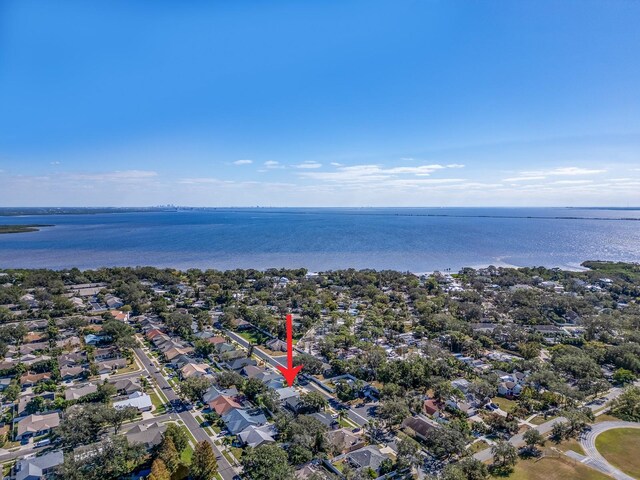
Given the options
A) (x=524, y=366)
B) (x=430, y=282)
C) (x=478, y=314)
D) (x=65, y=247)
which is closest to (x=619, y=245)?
(x=430, y=282)

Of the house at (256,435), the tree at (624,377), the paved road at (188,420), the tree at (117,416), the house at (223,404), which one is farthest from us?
the tree at (624,377)

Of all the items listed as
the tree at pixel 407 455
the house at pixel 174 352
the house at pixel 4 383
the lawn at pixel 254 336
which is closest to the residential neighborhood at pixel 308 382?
the tree at pixel 407 455

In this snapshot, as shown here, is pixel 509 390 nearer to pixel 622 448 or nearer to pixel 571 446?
pixel 571 446

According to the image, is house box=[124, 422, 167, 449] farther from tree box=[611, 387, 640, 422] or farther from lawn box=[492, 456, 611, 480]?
tree box=[611, 387, 640, 422]

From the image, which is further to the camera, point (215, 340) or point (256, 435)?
point (215, 340)

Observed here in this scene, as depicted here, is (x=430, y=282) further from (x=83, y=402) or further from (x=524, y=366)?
(x=83, y=402)

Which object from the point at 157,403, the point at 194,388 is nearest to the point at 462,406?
the point at 194,388

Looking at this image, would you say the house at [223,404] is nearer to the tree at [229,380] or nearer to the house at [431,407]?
the tree at [229,380]

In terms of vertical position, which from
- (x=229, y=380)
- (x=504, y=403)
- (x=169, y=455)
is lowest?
(x=504, y=403)
